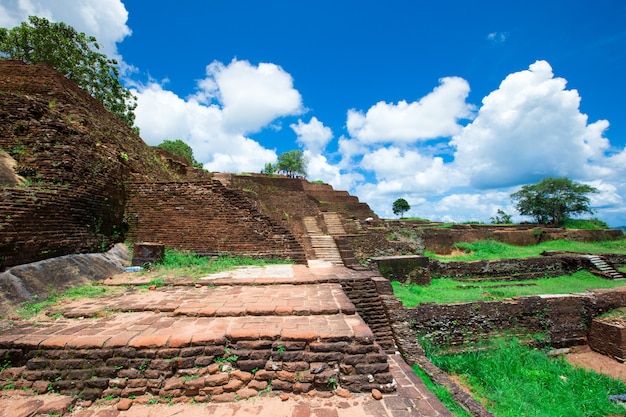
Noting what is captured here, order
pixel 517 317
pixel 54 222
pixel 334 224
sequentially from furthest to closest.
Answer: pixel 334 224, pixel 517 317, pixel 54 222

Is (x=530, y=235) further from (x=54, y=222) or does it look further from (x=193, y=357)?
(x=54, y=222)

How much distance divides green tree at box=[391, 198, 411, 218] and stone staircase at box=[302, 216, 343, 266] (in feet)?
92.2

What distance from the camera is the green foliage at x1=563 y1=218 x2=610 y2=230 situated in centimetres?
2122

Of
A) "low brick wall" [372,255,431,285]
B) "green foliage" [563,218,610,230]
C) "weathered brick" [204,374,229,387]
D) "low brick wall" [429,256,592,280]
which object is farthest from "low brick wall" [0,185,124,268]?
"green foliage" [563,218,610,230]

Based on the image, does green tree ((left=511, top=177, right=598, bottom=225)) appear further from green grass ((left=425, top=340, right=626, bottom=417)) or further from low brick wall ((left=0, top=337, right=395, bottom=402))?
low brick wall ((left=0, top=337, right=395, bottom=402))

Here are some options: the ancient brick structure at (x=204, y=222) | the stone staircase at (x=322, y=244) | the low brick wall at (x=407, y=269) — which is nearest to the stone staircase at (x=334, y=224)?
the stone staircase at (x=322, y=244)

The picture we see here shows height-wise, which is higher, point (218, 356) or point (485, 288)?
point (218, 356)

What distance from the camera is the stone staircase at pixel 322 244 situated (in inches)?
478

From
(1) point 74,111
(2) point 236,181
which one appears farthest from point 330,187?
(1) point 74,111

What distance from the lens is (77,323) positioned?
2920 mm

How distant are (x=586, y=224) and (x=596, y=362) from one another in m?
20.5

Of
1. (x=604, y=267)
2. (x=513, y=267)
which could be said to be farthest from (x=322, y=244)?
(x=604, y=267)

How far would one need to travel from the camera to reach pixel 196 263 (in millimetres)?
6129

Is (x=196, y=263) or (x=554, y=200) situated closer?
(x=196, y=263)
